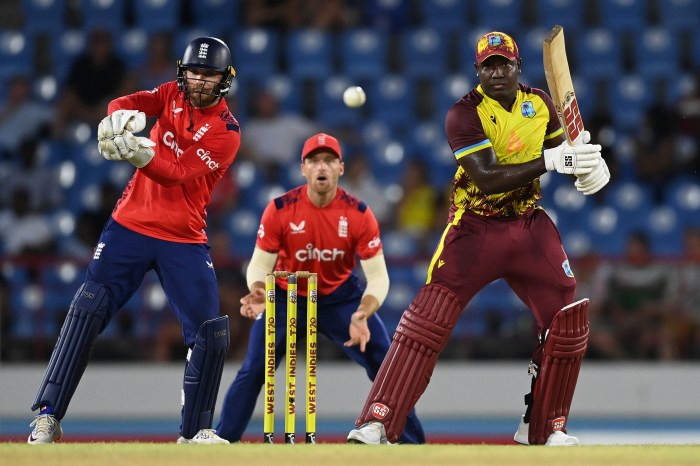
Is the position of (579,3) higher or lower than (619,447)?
higher

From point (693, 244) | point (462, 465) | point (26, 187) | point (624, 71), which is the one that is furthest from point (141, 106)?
point (624, 71)

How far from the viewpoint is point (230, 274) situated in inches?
372

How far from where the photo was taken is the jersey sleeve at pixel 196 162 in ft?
17.6

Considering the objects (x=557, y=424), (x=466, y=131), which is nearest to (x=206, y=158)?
(x=466, y=131)

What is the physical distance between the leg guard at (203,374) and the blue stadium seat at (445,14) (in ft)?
22.2

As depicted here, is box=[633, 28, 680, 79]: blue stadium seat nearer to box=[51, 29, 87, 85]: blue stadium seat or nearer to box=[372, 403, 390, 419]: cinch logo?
box=[51, 29, 87, 85]: blue stadium seat

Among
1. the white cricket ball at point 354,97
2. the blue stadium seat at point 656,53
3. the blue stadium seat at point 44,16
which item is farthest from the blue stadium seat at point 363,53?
the white cricket ball at point 354,97

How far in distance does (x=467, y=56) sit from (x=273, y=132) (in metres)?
2.15

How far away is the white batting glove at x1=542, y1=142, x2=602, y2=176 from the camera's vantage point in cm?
511

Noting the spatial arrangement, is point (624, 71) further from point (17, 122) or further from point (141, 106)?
point (141, 106)

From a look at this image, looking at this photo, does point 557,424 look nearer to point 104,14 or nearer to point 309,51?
point 309,51

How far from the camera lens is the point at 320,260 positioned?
6.51m

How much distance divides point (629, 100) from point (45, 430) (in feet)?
25.1

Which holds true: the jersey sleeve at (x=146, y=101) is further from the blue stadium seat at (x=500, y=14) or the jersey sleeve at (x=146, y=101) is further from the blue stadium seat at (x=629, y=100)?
the blue stadium seat at (x=500, y=14)
